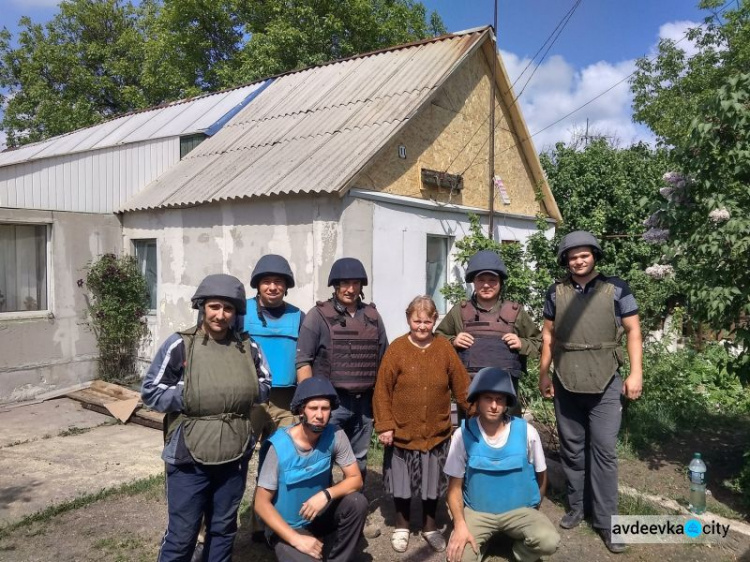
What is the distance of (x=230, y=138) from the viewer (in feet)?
29.1

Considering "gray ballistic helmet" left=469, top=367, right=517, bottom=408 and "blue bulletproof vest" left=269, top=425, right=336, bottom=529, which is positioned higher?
"gray ballistic helmet" left=469, top=367, right=517, bottom=408

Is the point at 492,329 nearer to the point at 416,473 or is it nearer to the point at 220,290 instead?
the point at 416,473

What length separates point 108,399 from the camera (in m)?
7.09

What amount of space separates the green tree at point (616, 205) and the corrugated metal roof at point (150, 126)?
251 inches

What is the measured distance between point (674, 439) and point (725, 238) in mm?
2657

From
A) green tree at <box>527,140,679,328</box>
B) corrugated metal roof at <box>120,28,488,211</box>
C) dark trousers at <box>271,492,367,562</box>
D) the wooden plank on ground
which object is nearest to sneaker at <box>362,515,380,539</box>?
dark trousers at <box>271,492,367,562</box>

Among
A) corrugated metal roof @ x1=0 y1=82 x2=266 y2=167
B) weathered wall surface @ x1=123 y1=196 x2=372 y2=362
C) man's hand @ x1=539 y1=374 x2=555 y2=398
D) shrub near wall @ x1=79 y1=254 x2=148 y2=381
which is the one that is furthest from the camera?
corrugated metal roof @ x1=0 y1=82 x2=266 y2=167

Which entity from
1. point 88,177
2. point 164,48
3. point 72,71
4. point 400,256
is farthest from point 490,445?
point 72,71

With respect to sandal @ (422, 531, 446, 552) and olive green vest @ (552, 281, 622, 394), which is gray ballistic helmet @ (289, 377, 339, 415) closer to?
sandal @ (422, 531, 446, 552)

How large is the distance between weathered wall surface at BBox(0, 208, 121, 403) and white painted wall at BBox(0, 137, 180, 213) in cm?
50

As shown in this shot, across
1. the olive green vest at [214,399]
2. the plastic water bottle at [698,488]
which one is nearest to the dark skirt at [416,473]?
the olive green vest at [214,399]

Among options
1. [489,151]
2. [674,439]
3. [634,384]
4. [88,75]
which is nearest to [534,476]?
[634,384]

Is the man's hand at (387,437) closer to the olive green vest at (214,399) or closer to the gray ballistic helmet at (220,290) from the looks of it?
the olive green vest at (214,399)

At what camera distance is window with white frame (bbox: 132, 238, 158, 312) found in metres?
8.30
